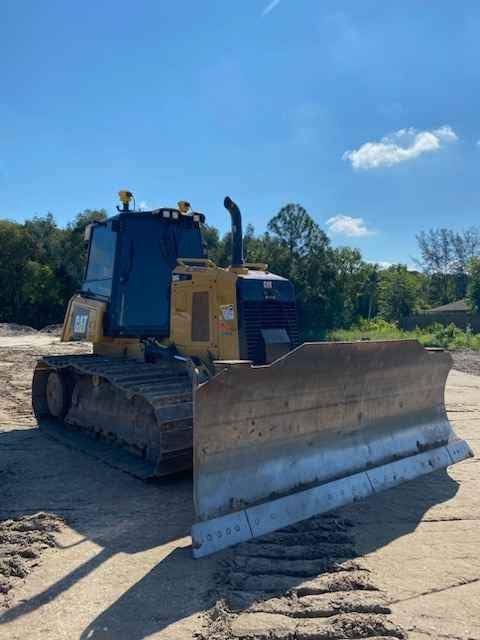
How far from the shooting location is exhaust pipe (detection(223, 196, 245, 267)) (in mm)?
5359

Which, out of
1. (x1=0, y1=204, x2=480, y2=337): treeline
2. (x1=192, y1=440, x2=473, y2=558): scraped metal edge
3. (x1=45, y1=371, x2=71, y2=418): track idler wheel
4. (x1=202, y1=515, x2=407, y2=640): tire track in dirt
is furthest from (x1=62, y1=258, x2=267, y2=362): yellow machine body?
(x1=0, y1=204, x2=480, y2=337): treeline

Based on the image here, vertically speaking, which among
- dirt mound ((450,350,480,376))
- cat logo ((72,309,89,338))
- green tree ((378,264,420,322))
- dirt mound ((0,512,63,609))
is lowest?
dirt mound ((0,512,63,609))

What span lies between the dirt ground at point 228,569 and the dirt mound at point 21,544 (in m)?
0.01

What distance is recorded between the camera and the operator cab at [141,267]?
6.20 metres

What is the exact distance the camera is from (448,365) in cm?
535

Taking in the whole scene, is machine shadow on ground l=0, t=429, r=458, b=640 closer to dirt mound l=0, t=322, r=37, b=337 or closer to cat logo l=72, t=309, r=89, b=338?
cat logo l=72, t=309, r=89, b=338

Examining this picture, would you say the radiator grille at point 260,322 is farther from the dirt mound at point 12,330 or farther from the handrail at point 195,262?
the dirt mound at point 12,330

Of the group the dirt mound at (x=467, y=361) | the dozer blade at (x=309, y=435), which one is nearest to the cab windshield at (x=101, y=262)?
the dozer blade at (x=309, y=435)

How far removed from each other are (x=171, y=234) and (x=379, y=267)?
2135 inches

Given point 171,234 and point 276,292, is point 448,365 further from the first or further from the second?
point 171,234

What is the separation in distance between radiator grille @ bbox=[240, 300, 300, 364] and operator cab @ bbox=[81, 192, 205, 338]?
1.36 meters

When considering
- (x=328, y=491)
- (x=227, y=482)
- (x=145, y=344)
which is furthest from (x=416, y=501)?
(x=145, y=344)

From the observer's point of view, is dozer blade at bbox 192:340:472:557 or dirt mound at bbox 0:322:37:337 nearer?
dozer blade at bbox 192:340:472:557

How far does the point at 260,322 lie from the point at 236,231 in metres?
0.97
